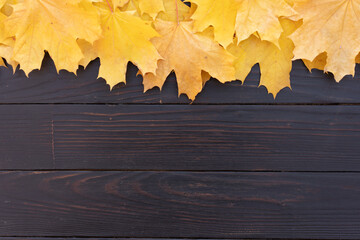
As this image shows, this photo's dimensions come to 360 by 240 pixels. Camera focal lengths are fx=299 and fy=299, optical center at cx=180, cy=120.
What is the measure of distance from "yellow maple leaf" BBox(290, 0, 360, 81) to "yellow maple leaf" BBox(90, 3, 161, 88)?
327 millimetres

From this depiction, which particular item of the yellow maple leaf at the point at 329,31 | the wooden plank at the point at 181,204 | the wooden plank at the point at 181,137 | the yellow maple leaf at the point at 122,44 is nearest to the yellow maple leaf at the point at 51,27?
the yellow maple leaf at the point at 122,44

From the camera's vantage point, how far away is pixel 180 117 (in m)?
0.76

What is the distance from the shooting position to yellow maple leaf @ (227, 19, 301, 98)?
70cm

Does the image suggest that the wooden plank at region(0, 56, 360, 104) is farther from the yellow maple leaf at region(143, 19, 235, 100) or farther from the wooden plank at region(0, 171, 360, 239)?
the wooden plank at region(0, 171, 360, 239)

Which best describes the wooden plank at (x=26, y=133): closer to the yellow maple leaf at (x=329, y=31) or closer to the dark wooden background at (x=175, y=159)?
the dark wooden background at (x=175, y=159)

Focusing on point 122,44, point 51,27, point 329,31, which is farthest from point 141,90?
point 329,31

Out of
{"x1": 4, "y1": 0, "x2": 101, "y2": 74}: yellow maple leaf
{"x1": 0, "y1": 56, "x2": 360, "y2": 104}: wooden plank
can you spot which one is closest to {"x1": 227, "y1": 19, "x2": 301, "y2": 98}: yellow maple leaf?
{"x1": 0, "y1": 56, "x2": 360, "y2": 104}: wooden plank

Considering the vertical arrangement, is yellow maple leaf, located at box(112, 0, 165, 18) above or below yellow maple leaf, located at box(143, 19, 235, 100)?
above

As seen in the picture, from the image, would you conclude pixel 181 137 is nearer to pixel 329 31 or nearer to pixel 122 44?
pixel 122 44

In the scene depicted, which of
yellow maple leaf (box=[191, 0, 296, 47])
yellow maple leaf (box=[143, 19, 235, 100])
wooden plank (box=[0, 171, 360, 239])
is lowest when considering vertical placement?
wooden plank (box=[0, 171, 360, 239])

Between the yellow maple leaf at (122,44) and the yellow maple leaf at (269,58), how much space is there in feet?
0.63

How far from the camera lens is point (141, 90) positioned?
2.47 feet

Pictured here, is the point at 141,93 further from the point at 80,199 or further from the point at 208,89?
the point at 80,199

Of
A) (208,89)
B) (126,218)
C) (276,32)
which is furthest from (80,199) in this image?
(276,32)
